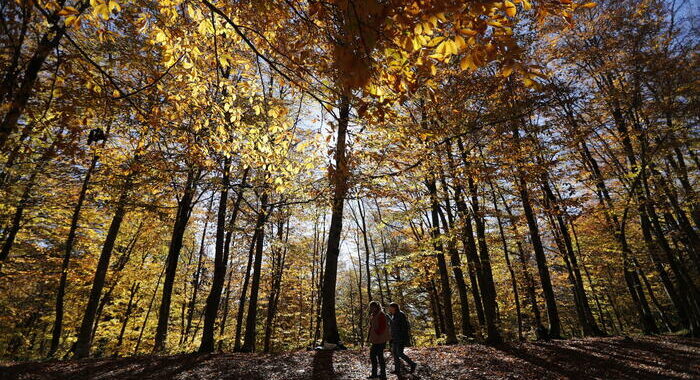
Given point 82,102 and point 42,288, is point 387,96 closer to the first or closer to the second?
point 82,102

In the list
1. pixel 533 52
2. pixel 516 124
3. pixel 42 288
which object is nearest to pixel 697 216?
pixel 516 124

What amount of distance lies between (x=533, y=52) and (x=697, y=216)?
790cm

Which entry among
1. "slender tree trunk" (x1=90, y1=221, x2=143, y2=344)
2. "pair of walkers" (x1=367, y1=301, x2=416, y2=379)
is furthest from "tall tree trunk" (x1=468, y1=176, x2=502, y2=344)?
"slender tree trunk" (x1=90, y1=221, x2=143, y2=344)

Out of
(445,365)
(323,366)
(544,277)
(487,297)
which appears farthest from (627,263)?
(323,366)

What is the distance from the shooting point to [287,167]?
14.6 feet

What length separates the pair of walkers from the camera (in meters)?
6.65

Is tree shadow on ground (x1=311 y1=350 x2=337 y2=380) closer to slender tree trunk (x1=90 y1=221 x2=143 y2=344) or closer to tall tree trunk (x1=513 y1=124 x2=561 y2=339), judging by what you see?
tall tree trunk (x1=513 y1=124 x2=561 y2=339)

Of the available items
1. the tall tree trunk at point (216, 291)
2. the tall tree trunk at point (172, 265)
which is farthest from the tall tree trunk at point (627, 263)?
the tall tree trunk at point (172, 265)

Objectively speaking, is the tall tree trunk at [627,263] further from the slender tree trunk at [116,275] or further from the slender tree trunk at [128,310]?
the slender tree trunk at [128,310]

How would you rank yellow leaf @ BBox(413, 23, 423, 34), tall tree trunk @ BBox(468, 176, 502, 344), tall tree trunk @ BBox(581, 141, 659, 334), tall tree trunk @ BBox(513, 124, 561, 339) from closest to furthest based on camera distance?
yellow leaf @ BBox(413, 23, 423, 34), tall tree trunk @ BBox(468, 176, 502, 344), tall tree trunk @ BBox(513, 124, 561, 339), tall tree trunk @ BBox(581, 141, 659, 334)

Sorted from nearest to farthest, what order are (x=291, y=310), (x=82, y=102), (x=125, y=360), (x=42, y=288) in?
(x=82, y=102) < (x=125, y=360) < (x=42, y=288) < (x=291, y=310)

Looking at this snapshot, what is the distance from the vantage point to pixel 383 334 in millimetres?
6637

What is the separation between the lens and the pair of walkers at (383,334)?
6.65 m

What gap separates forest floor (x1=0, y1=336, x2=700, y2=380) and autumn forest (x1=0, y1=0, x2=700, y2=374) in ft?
4.49
